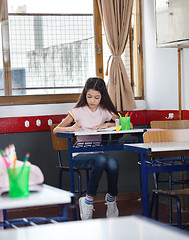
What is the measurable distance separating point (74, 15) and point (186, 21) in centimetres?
162

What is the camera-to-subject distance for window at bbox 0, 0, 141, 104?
5.05m

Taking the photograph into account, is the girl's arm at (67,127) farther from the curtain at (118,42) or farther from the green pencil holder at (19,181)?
the green pencil holder at (19,181)

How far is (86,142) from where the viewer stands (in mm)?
4363

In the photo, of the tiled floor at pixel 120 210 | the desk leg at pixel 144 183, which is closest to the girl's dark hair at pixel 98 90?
the tiled floor at pixel 120 210

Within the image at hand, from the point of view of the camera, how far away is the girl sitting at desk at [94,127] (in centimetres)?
414

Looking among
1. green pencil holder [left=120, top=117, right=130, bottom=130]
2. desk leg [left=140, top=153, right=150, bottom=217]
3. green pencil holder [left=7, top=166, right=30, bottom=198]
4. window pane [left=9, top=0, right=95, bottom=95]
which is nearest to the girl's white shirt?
green pencil holder [left=120, top=117, right=130, bottom=130]

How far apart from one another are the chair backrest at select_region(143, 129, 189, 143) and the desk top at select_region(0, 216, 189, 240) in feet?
7.27

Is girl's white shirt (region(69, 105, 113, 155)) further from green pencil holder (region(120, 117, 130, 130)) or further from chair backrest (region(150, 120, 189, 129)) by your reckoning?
chair backrest (region(150, 120, 189, 129))

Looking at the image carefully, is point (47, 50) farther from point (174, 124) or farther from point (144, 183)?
point (144, 183)

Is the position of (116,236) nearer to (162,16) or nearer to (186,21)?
(186,21)

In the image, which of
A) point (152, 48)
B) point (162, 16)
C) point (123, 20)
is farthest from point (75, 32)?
point (162, 16)

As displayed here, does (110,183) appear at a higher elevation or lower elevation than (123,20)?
lower

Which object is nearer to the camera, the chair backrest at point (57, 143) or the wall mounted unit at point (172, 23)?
the wall mounted unit at point (172, 23)

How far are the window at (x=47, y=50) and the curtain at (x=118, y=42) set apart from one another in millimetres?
159
